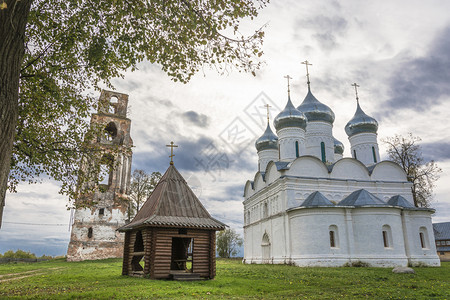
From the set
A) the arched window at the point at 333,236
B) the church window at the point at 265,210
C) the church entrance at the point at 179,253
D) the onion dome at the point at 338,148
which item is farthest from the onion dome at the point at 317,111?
the church entrance at the point at 179,253

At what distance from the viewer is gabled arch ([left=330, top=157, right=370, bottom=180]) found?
26141 mm

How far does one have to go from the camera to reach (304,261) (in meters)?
21.8

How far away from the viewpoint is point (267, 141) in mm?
35812

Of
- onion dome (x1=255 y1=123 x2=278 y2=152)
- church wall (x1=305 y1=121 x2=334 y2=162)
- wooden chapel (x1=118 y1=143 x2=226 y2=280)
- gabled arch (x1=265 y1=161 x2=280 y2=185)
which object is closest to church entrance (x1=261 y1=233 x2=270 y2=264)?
gabled arch (x1=265 y1=161 x2=280 y2=185)

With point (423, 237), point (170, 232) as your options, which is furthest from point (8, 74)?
point (423, 237)

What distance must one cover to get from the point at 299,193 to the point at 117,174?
17.1 metres

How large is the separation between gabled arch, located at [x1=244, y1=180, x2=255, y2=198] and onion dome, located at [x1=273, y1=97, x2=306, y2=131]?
22.4 ft

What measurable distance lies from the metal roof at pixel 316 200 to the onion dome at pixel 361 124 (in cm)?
1113

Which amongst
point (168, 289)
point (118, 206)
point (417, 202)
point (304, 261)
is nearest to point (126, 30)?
point (168, 289)

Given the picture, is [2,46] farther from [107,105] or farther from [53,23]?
[107,105]

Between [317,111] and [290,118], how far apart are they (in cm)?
354

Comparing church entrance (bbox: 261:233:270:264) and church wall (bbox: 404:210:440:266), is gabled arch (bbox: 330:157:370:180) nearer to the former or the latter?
church wall (bbox: 404:210:440:266)

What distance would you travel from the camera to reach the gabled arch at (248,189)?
33719 millimetres

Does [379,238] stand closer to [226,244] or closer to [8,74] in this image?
[8,74]
